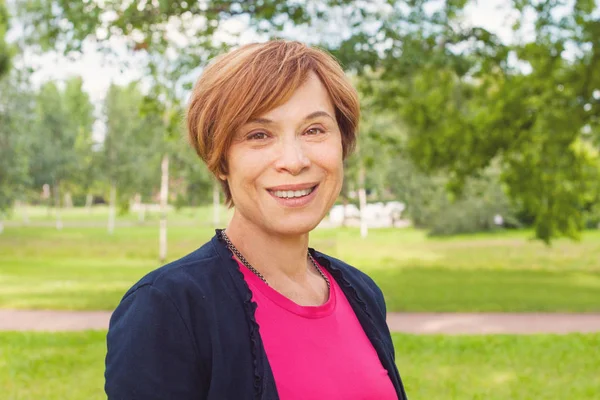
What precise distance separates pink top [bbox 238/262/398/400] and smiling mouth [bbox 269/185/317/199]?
174 millimetres

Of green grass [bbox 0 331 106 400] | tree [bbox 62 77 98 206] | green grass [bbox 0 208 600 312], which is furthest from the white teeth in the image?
tree [bbox 62 77 98 206]

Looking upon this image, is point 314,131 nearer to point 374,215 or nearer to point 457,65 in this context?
point 457,65

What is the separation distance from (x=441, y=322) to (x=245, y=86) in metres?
10.4

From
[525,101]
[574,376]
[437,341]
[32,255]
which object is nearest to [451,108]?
[525,101]

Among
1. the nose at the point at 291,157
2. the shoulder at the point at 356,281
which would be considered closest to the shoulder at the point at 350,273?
the shoulder at the point at 356,281

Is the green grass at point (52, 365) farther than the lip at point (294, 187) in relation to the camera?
Yes

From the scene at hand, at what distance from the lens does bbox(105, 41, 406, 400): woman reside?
1437 millimetres

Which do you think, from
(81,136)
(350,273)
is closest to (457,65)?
(350,273)

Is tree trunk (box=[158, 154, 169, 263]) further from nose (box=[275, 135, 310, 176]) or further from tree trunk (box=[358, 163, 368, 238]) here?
nose (box=[275, 135, 310, 176])

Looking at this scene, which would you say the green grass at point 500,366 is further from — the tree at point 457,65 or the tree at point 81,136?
the tree at point 81,136

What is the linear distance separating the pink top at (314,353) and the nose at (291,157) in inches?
9.3

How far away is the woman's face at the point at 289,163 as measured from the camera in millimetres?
1631

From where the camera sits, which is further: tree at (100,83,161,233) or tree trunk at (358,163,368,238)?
tree at (100,83,161,233)

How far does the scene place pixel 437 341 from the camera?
30.7 feet
